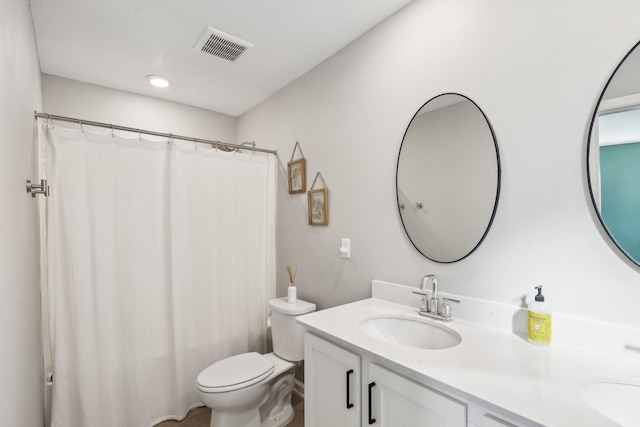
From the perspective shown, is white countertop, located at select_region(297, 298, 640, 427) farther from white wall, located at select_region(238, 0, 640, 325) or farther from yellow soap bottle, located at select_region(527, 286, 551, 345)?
white wall, located at select_region(238, 0, 640, 325)

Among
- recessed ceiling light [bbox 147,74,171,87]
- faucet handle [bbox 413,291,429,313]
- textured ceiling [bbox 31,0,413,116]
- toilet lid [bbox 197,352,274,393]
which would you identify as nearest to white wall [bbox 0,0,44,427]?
textured ceiling [bbox 31,0,413,116]

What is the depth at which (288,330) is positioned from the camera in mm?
2002

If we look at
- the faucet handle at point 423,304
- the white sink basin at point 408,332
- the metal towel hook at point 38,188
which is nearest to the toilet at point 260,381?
the white sink basin at point 408,332

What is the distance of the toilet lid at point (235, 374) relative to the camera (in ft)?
5.36

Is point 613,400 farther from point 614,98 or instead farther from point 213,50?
point 213,50

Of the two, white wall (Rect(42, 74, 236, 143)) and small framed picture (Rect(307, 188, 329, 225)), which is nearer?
small framed picture (Rect(307, 188, 329, 225))

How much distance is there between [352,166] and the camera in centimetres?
188

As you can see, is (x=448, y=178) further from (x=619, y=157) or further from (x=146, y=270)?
(x=146, y=270)

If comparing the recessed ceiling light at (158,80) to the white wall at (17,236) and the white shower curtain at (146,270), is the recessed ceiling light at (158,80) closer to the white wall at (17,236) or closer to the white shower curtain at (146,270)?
the white shower curtain at (146,270)

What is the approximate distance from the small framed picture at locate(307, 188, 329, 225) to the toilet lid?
3.22 feet

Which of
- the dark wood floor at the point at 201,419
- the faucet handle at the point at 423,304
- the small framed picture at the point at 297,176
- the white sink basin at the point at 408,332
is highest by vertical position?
the small framed picture at the point at 297,176

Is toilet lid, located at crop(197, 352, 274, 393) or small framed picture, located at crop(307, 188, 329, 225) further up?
small framed picture, located at crop(307, 188, 329, 225)

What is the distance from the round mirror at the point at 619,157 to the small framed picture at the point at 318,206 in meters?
1.37

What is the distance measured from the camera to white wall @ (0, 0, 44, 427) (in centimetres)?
88
